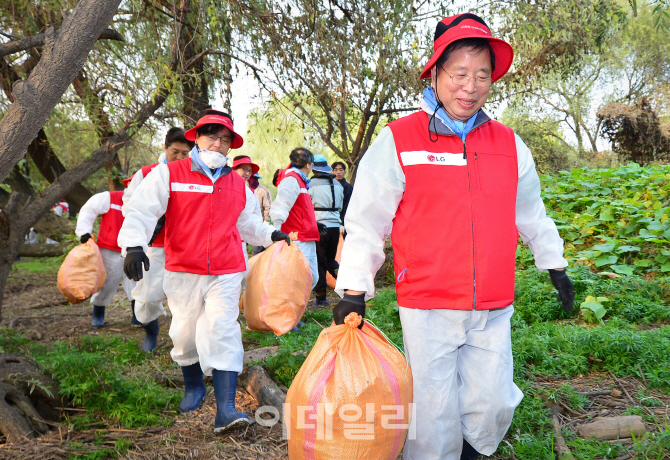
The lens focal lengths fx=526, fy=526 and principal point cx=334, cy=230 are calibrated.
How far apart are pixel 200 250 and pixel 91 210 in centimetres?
299

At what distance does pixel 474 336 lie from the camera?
2.17 m

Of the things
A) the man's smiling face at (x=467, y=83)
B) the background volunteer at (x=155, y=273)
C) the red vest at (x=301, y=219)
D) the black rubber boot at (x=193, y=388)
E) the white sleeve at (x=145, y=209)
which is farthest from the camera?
the red vest at (x=301, y=219)

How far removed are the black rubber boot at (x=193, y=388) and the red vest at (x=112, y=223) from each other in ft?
9.26

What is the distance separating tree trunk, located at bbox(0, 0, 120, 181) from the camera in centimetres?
264

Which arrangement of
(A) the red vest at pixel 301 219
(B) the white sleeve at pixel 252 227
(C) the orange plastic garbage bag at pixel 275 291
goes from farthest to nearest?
(A) the red vest at pixel 301 219 → (C) the orange plastic garbage bag at pixel 275 291 → (B) the white sleeve at pixel 252 227

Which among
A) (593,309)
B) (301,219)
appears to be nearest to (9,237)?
(301,219)

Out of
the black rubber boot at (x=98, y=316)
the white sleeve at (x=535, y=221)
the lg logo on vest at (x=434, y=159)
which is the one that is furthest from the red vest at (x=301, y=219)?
the lg logo on vest at (x=434, y=159)

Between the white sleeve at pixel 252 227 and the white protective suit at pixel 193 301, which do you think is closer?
the white protective suit at pixel 193 301

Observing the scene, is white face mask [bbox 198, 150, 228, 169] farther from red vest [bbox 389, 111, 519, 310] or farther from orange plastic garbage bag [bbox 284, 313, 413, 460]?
orange plastic garbage bag [bbox 284, 313, 413, 460]

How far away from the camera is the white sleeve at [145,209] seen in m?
3.19

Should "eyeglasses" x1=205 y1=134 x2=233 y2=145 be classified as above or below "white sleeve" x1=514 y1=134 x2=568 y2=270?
above

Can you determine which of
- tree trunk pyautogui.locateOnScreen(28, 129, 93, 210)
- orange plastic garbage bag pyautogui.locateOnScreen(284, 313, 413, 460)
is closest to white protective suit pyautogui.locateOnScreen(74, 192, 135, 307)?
tree trunk pyautogui.locateOnScreen(28, 129, 93, 210)

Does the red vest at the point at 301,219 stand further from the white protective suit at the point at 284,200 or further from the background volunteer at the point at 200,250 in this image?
the background volunteer at the point at 200,250

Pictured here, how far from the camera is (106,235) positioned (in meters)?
5.95
